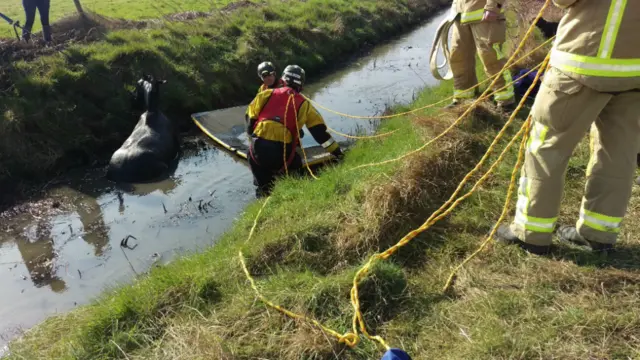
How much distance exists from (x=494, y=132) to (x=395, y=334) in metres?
3.12

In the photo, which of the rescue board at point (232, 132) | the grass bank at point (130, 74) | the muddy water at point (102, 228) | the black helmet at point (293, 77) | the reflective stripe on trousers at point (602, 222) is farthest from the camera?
the grass bank at point (130, 74)

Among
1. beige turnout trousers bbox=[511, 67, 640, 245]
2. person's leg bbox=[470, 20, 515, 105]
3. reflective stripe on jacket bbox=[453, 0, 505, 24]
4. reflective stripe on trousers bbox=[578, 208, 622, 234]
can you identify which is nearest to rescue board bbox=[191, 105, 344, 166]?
person's leg bbox=[470, 20, 515, 105]

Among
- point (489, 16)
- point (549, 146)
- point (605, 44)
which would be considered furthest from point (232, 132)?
point (605, 44)

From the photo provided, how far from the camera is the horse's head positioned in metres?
7.24

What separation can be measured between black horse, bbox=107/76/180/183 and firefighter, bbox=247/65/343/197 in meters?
1.69

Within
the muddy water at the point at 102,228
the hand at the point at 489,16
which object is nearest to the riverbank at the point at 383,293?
the muddy water at the point at 102,228

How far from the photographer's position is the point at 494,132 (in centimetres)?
512

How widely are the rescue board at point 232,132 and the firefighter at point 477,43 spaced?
73.6 inches

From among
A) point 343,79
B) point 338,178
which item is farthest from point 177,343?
point 343,79

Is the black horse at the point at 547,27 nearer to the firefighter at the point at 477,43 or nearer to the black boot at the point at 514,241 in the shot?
the firefighter at the point at 477,43

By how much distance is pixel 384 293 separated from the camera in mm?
2994

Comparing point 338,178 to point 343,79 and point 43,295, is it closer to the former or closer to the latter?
point 43,295

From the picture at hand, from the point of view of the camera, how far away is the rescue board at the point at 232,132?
612 cm

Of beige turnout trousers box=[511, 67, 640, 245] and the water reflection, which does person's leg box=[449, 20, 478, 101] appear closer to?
beige turnout trousers box=[511, 67, 640, 245]
